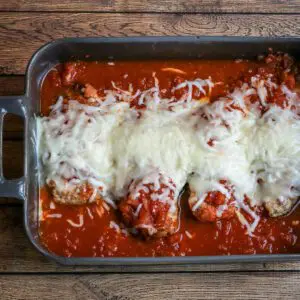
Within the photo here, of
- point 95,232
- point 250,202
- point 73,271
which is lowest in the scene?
point 73,271

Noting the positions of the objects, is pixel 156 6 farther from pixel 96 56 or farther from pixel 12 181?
pixel 12 181

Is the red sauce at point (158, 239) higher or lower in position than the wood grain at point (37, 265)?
higher

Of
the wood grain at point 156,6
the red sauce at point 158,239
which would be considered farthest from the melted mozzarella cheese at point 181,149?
the wood grain at point 156,6

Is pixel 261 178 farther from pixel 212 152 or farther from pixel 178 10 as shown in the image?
pixel 178 10

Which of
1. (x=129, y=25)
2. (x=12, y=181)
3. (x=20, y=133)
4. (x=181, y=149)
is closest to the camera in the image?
(x=12, y=181)

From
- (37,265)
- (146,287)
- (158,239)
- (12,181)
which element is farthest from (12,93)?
(146,287)

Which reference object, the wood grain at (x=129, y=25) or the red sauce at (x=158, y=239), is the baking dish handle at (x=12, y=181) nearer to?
the red sauce at (x=158, y=239)

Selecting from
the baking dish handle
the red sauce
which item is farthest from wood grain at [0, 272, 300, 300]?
the baking dish handle

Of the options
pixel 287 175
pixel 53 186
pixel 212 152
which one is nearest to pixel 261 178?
pixel 287 175
